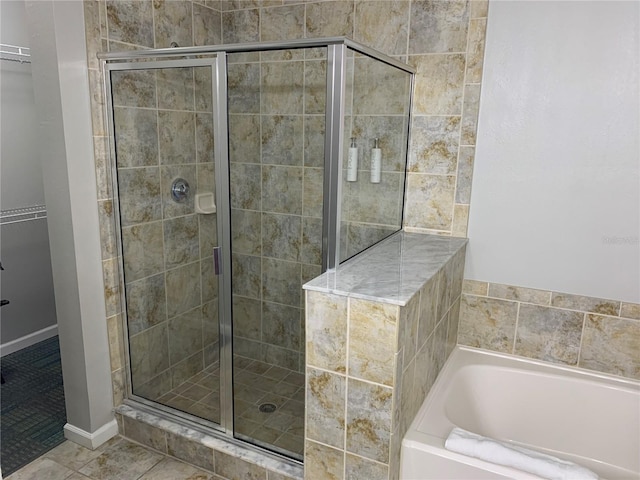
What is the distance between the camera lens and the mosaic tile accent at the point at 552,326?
2002 mm

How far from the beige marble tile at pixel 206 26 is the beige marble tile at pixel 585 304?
221 cm

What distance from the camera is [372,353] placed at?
1.42 meters

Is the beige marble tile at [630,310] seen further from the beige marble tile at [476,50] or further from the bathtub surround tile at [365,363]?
the beige marble tile at [476,50]

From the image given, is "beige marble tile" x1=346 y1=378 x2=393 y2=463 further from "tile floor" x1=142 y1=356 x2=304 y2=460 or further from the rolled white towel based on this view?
"tile floor" x1=142 y1=356 x2=304 y2=460

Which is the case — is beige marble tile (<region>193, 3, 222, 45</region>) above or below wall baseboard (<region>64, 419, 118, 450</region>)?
above

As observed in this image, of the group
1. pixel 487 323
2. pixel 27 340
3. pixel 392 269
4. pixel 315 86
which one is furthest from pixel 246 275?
pixel 27 340

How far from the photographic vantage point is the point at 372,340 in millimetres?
1413

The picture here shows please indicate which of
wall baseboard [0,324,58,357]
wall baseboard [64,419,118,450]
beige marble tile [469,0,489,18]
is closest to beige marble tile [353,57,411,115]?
beige marble tile [469,0,489,18]

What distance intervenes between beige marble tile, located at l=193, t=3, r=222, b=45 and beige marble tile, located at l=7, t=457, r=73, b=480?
2.15 meters

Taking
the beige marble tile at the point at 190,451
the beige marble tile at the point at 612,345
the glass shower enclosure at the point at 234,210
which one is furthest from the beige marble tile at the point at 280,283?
the beige marble tile at the point at 612,345

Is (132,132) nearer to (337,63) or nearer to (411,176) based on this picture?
(337,63)

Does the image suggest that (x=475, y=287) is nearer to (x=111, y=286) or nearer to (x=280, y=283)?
(x=280, y=283)

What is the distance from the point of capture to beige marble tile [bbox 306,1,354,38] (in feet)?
7.59

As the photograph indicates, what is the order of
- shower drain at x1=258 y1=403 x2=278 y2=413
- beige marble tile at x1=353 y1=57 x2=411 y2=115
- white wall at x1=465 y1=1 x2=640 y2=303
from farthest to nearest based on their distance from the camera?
shower drain at x1=258 y1=403 x2=278 y2=413, white wall at x1=465 y1=1 x2=640 y2=303, beige marble tile at x1=353 y1=57 x2=411 y2=115
